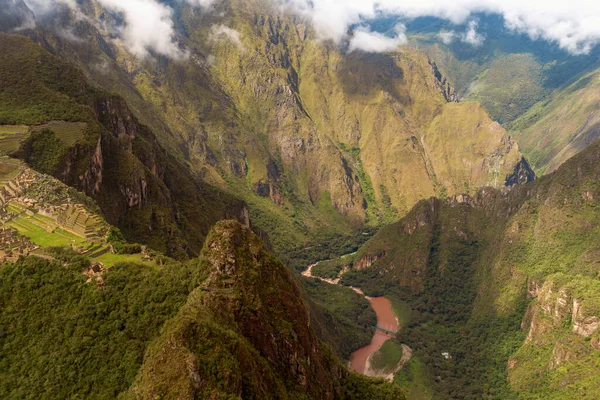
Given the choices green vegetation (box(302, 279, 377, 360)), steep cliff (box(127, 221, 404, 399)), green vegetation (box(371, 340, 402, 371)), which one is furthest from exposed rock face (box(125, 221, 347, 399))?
green vegetation (box(371, 340, 402, 371))

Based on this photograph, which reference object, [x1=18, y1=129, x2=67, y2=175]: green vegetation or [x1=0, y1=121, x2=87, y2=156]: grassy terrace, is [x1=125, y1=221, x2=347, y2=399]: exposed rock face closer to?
[x1=18, y1=129, x2=67, y2=175]: green vegetation

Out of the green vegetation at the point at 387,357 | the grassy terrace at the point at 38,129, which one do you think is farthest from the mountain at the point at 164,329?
the green vegetation at the point at 387,357

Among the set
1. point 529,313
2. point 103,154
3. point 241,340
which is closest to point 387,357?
point 529,313

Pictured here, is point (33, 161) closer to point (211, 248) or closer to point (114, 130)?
point (114, 130)

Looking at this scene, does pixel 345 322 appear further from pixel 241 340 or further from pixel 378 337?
pixel 241 340

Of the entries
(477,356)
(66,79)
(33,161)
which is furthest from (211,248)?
(477,356)

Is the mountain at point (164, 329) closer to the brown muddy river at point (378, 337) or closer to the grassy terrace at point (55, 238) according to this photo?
the grassy terrace at point (55, 238)
